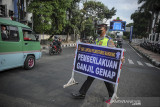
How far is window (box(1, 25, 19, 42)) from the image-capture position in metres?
4.42

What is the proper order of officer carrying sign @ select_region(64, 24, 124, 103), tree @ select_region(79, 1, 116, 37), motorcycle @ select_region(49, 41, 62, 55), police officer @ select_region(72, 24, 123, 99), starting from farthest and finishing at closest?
tree @ select_region(79, 1, 116, 37), motorcycle @ select_region(49, 41, 62, 55), police officer @ select_region(72, 24, 123, 99), officer carrying sign @ select_region(64, 24, 124, 103)

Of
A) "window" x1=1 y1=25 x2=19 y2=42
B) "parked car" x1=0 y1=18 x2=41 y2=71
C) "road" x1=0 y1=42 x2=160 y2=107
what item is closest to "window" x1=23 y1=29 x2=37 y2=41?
"parked car" x1=0 y1=18 x2=41 y2=71

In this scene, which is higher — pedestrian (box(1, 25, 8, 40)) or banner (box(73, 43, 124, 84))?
pedestrian (box(1, 25, 8, 40))

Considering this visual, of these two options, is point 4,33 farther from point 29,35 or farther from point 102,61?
point 102,61

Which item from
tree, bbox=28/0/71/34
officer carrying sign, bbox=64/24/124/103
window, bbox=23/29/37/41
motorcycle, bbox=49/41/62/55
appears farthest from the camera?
tree, bbox=28/0/71/34

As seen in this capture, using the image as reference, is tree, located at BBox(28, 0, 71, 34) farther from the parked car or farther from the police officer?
the police officer

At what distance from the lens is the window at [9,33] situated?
14.5 ft

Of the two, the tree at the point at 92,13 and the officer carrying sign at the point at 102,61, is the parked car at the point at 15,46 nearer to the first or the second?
the officer carrying sign at the point at 102,61

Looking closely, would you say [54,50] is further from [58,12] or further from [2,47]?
[58,12]

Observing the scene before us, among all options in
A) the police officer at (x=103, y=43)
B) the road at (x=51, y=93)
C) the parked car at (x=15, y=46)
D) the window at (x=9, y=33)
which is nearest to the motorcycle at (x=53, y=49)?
the parked car at (x=15, y=46)

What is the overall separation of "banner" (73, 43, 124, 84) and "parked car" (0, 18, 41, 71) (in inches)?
109

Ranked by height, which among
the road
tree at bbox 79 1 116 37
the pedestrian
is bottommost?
the road

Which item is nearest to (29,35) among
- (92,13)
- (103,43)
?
(103,43)

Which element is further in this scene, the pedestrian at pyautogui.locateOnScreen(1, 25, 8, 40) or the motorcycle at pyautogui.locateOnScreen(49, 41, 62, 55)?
the motorcycle at pyautogui.locateOnScreen(49, 41, 62, 55)
